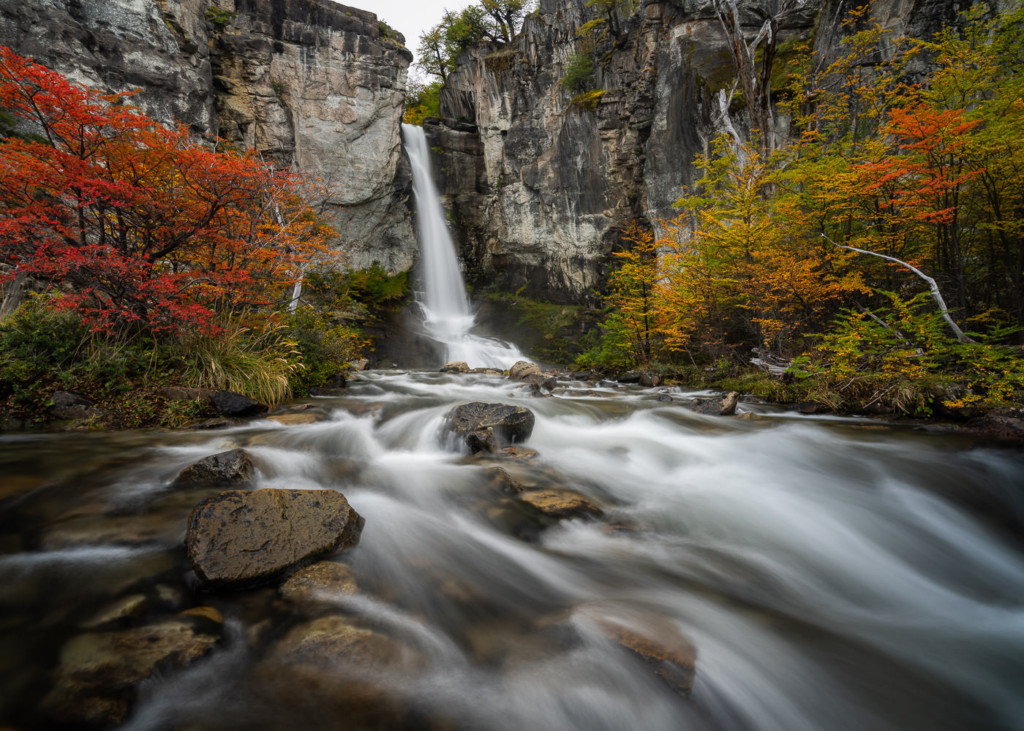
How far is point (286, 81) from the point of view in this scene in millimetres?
20016

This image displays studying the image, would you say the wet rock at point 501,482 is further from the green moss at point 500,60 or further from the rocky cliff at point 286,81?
the green moss at point 500,60

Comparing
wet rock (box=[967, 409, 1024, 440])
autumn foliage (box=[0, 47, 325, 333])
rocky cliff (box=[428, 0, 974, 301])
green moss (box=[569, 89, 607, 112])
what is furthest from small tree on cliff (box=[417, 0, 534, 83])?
wet rock (box=[967, 409, 1024, 440])

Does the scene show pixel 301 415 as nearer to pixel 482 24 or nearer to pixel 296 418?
pixel 296 418

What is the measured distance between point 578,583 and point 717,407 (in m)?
5.17

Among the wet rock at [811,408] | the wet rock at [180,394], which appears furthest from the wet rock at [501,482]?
the wet rock at [811,408]

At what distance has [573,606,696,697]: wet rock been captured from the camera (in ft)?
6.44

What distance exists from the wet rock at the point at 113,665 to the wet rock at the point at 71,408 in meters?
4.64

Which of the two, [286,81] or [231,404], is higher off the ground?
[286,81]

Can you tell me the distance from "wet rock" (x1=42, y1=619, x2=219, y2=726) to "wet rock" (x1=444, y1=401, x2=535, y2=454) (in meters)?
3.27

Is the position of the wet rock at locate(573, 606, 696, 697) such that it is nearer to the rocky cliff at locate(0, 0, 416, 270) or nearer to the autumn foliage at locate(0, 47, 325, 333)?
the autumn foliage at locate(0, 47, 325, 333)

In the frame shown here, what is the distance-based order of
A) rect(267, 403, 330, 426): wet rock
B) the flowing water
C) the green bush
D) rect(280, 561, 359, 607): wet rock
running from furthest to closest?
the green bush < rect(267, 403, 330, 426): wet rock < rect(280, 561, 359, 607): wet rock < the flowing water

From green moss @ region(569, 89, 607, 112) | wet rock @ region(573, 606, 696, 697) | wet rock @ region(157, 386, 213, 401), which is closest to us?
wet rock @ region(573, 606, 696, 697)

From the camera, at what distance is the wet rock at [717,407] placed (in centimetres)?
685

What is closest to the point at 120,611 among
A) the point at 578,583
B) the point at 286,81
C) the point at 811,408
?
the point at 578,583
